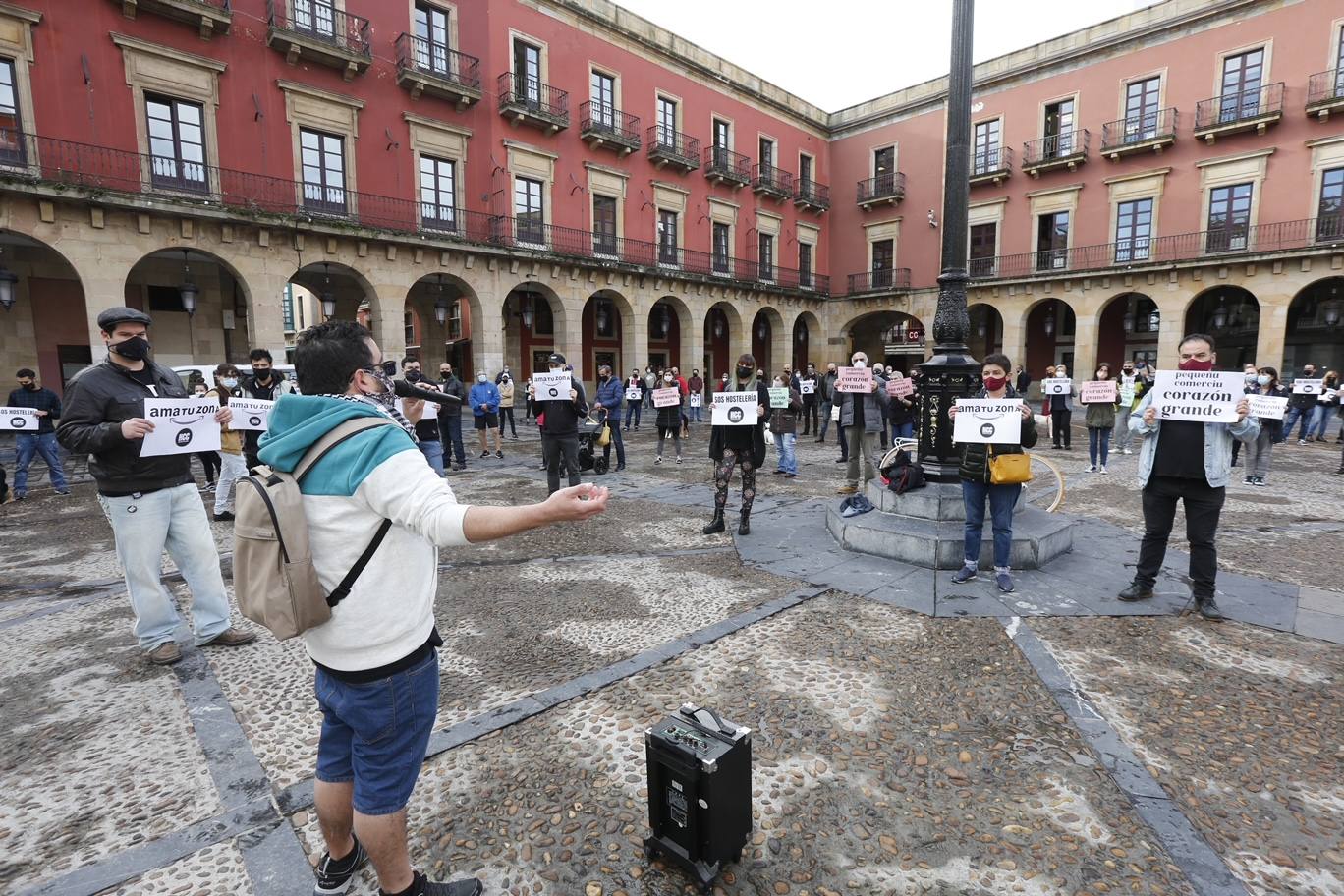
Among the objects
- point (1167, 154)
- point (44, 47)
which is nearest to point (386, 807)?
point (44, 47)

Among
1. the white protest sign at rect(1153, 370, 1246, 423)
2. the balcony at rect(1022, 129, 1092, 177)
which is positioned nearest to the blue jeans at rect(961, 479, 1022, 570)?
the white protest sign at rect(1153, 370, 1246, 423)

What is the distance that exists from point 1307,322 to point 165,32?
35.4 m

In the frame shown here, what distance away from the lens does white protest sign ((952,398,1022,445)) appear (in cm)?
436

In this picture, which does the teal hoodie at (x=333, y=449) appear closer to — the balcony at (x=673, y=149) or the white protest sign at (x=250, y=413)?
the white protest sign at (x=250, y=413)

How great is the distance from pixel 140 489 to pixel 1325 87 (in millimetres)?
29923

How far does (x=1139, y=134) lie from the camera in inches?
887

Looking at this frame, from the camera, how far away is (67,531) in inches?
273

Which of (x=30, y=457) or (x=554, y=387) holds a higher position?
(x=554, y=387)

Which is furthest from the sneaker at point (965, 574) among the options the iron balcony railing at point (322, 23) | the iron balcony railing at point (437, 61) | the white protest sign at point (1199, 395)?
the iron balcony railing at point (437, 61)

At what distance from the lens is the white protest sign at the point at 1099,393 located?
9.74 m

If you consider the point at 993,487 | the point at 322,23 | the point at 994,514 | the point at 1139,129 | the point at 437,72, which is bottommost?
the point at 994,514

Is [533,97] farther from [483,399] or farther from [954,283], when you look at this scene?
[954,283]

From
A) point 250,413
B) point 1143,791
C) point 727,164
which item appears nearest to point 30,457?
point 250,413

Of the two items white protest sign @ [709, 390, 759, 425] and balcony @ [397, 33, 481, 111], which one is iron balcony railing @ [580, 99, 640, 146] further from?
white protest sign @ [709, 390, 759, 425]
